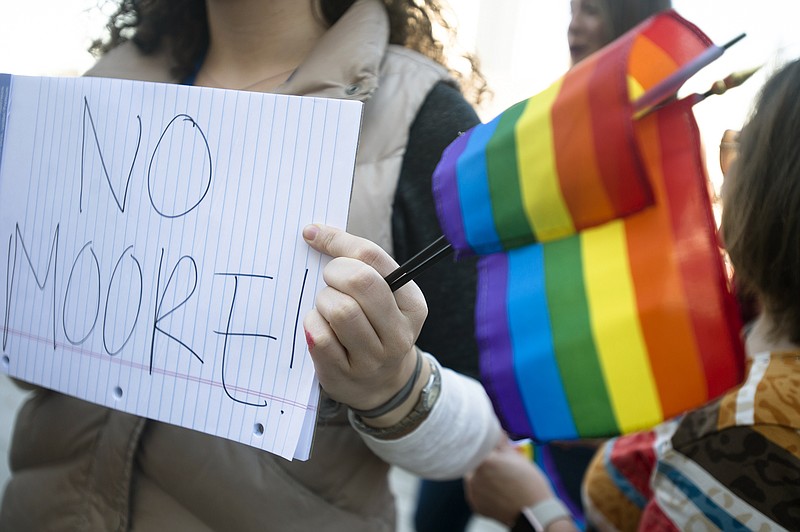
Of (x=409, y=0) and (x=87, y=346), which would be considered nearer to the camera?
(x=87, y=346)

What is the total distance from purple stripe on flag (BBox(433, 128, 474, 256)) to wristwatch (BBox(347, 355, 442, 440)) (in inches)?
7.3

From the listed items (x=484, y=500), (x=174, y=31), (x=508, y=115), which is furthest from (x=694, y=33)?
(x=484, y=500)

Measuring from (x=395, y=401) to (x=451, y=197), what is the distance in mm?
220

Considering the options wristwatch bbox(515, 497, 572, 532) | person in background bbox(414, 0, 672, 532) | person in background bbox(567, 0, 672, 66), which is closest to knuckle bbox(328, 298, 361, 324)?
wristwatch bbox(515, 497, 572, 532)

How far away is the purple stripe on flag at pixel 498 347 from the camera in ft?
2.25

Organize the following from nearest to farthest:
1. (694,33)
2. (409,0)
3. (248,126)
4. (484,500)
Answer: (694,33) → (248,126) → (409,0) → (484,500)

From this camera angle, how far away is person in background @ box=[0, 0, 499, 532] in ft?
2.73

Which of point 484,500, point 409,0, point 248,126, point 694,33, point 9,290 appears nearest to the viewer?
point 694,33

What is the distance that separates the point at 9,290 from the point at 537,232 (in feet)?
1.89

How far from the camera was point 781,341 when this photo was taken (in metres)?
0.92

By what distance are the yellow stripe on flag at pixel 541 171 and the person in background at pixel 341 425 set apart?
0.19m

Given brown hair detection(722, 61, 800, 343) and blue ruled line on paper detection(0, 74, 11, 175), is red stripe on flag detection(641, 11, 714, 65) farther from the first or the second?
blue ruled line on paper detection(0, 74, 11, 175)

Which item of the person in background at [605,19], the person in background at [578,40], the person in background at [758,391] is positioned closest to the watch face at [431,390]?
the person in background at [758,391]

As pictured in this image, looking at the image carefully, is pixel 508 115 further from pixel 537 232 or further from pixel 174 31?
pixel 174 31
